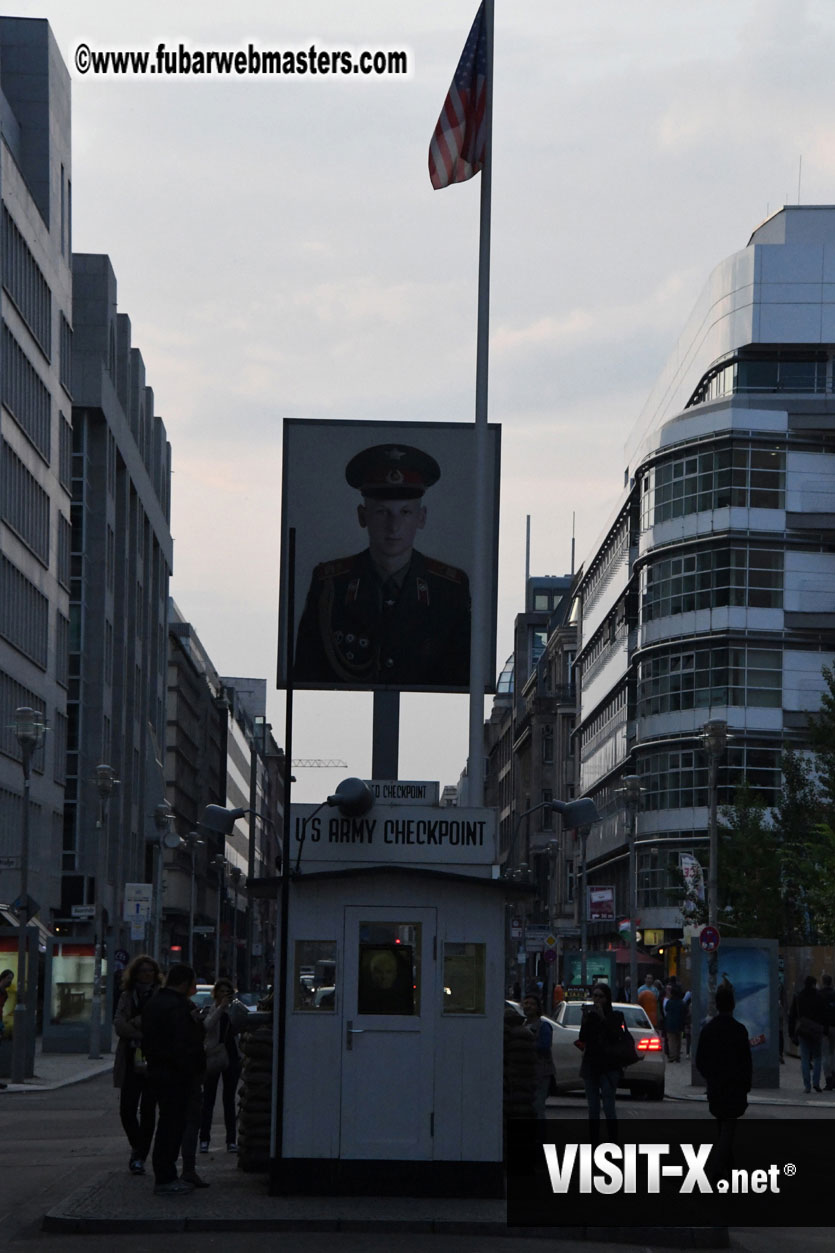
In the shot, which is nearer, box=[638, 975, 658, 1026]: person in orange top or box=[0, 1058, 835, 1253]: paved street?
box=[0, 1058, 835, 1253]: paved street

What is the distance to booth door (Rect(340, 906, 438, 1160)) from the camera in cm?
1797

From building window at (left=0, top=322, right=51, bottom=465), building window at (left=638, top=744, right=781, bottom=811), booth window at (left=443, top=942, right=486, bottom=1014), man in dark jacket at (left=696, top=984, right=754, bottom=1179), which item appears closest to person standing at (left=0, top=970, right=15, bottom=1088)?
booth window at (left=443, top=942, right=486, bottom=1014)

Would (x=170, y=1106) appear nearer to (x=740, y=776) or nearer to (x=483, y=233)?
(x=483, y=233)

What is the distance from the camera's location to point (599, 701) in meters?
111

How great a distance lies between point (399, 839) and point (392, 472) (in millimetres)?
11648

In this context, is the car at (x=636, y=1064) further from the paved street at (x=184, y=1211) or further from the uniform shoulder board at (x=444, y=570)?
the paved street at (x=184, y=1211)

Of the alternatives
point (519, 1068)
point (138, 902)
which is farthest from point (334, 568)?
point (138, 902)

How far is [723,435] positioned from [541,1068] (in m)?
63.5

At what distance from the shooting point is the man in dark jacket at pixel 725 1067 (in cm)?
1830

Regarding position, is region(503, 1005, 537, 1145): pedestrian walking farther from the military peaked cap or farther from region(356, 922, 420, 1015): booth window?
the military peaked cap

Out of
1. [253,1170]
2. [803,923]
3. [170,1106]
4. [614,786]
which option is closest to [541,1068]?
[253,1170]

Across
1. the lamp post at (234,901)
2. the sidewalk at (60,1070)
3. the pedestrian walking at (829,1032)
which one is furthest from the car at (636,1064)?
the lamp post at (234,901)

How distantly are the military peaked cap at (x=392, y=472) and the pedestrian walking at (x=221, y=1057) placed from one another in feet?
27.1

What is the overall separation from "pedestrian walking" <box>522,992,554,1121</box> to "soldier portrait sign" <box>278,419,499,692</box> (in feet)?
16.3
